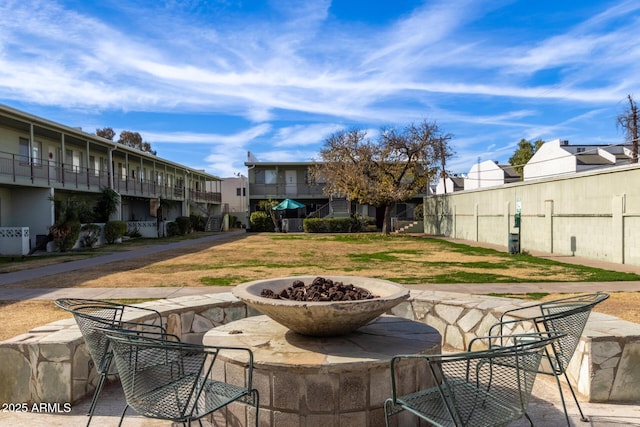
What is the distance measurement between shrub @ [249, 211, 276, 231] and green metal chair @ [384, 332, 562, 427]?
105 ft

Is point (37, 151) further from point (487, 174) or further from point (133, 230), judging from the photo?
point (487, 174)

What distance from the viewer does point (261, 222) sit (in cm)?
3447

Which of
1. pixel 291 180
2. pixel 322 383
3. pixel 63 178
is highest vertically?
pixel 291 180

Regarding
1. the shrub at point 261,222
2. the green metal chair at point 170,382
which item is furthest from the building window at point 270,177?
the green metal chair at point 170,382

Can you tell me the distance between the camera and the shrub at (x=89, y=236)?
20.6 m

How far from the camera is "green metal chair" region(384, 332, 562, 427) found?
7.82ft

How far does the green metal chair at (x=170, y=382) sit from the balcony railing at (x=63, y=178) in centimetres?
1809

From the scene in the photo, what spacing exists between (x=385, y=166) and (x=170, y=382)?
1029 inches

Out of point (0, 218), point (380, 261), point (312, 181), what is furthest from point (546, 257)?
point (312, 181)

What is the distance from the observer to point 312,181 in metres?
39.1

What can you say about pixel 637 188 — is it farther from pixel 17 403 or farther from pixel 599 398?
pixel 17 403

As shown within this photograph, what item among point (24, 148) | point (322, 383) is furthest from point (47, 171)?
point (322, 383)

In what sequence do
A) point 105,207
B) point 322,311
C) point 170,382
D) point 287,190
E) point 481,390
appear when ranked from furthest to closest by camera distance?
point 287,190 < point 105,207 < point 322,311 < point 170,382 < point 481,390

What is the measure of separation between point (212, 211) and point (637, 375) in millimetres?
47332
